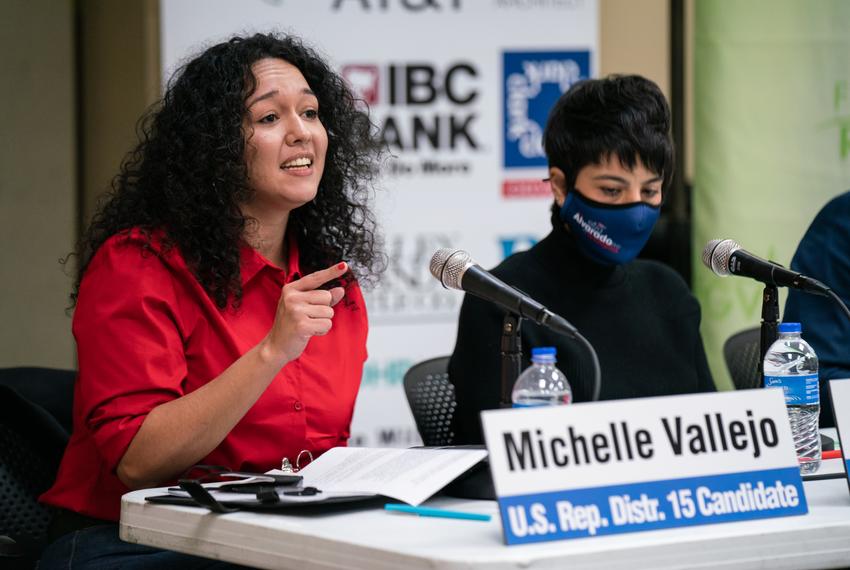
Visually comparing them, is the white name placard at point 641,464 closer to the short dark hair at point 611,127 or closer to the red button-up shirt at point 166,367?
the red button-up shirt at point 166,367

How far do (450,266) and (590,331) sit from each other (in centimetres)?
77

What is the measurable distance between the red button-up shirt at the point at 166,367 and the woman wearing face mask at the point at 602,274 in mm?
283

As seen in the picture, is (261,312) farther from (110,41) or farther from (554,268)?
(110,41)

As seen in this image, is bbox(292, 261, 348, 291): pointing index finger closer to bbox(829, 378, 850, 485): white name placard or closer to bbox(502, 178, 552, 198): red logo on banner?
bbox(829, 378, 850, 485): white name placard

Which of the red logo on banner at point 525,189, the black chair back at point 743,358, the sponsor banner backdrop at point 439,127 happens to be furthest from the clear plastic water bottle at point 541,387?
the red logo on banner at point 525,189

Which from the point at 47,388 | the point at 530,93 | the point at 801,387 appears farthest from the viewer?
the point at 530,93

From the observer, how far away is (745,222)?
12.0ft

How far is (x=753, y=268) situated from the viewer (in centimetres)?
187

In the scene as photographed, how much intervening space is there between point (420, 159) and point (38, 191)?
141cm

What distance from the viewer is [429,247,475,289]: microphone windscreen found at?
1676 mm

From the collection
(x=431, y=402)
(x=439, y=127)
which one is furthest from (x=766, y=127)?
(x=431, y=402)

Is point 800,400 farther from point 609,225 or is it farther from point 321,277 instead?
point 321,277

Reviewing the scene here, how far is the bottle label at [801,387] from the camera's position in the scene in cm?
185

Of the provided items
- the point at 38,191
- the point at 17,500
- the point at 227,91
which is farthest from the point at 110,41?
the point at 17,500
